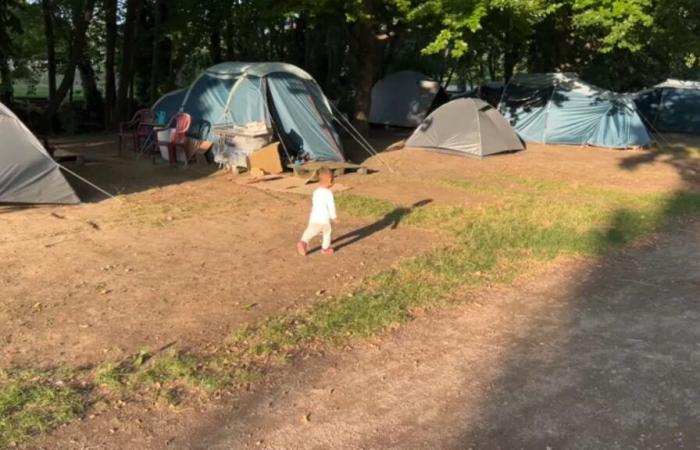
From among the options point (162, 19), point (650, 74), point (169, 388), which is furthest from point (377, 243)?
point (650, 74)

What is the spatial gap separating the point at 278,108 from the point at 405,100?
1010 centimetres

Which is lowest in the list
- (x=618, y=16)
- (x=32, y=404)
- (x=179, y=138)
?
(x=32, y=404)

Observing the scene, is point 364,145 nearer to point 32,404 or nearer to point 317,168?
point 317,168

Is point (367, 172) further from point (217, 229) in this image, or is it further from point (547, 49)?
point (547, 49)

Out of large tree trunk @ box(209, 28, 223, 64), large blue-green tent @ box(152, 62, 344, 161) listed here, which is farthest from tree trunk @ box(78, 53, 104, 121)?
large blue-green tent @ box(152, 62, 344, 161)

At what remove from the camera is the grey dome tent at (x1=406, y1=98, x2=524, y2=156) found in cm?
1585

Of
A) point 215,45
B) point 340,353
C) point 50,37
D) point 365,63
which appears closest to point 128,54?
point 50,37

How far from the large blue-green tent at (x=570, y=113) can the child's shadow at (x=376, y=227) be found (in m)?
10.5

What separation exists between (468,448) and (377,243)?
168 inches

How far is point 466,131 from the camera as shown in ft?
52.5

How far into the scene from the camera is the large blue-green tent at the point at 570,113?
723 inches

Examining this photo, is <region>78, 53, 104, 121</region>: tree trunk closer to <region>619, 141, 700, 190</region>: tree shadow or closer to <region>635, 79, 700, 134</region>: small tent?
<region>619, 141, 700, 190</region>: tree shadow

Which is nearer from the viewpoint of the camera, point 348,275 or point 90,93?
point 348,275

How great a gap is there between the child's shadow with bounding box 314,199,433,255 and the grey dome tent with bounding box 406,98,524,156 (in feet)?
20.9
